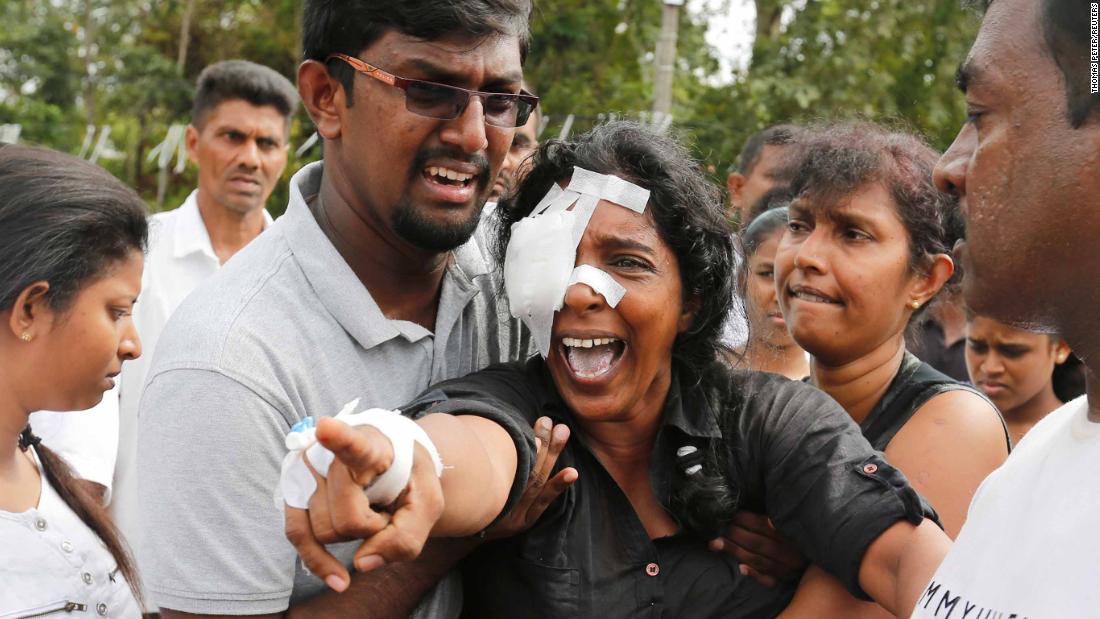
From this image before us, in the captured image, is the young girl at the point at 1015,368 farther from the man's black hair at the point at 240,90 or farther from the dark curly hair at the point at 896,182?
the man's black hair at the point at 240,90

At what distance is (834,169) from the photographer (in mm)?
3555

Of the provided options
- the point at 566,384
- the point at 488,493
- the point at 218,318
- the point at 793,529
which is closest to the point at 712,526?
the point at 793,529

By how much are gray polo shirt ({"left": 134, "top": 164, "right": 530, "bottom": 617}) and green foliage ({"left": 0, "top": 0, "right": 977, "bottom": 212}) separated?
727cm

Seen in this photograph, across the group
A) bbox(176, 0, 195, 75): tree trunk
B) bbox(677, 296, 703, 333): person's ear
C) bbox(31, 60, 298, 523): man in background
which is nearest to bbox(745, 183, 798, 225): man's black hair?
bbox(677, 296, 703, 333): person's ear

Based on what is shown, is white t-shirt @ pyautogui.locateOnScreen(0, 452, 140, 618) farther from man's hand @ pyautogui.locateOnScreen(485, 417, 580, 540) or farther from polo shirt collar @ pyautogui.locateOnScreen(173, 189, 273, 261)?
polo shirt collar @ pyautogui.locateOnScreen(173, 189, 273, 261)

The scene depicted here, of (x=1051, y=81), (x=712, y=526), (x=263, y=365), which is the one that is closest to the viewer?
(x=1051, y=81)

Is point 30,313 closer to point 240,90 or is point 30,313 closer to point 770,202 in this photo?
point 770,202

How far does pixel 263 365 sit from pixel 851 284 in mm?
1761

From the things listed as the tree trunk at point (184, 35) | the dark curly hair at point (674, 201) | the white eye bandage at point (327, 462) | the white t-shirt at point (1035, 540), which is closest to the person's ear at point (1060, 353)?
the dark curly hair at point (674, 201)

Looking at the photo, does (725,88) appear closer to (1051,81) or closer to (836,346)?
(836,346)

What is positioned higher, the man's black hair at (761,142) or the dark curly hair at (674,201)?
the dark curly hair at (674,201)

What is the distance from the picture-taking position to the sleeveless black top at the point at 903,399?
329 centimetres

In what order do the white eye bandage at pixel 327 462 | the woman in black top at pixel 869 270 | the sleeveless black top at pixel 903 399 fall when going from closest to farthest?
the white eye bandage at pixel 327 462, the sleeveless black top at pixel 903 399, the woman in black top at pixel 869 270

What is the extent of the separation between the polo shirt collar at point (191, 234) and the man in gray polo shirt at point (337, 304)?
2570 mm
